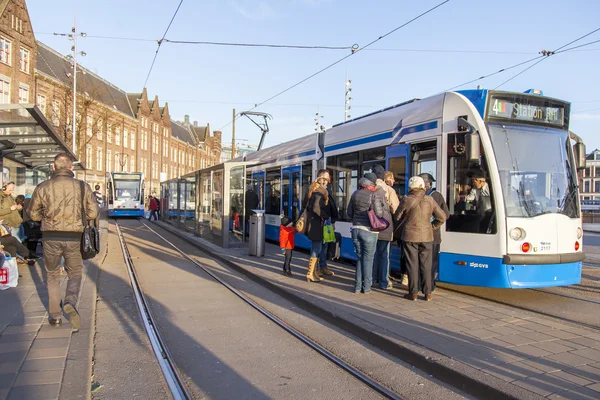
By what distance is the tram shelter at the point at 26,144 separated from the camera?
808 centimetres

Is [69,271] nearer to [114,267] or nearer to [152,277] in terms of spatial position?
[152,277]

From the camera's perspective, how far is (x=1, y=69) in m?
32.5

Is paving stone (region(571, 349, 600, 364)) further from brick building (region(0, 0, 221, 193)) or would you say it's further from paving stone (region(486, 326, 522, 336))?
brick building (region(0, 0, 221, 193))

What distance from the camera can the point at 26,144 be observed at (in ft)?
32.7

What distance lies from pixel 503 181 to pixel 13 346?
19.4 feet

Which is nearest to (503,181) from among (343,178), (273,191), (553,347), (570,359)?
(553,347)

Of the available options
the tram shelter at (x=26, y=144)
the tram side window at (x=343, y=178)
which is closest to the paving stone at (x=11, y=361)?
the tram shelter at (x=26, y=144)

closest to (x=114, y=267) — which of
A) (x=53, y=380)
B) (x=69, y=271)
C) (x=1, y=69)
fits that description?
(x=69, y=271)

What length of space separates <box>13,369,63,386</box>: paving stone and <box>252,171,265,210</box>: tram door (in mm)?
11027

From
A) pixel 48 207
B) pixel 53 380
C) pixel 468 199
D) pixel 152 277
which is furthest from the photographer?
pixel 152 277

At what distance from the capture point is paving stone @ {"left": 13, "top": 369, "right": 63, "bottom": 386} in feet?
11.9

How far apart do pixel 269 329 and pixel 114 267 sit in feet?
19.7

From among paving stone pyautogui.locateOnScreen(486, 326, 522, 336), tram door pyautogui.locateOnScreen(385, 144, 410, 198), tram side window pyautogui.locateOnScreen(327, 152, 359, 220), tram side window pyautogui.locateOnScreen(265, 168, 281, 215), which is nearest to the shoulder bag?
tram door pyautogui.locateOnScreen(385, 144, 410, 198)

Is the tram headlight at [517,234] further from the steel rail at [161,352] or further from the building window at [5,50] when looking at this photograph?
the building window at [5,50]
